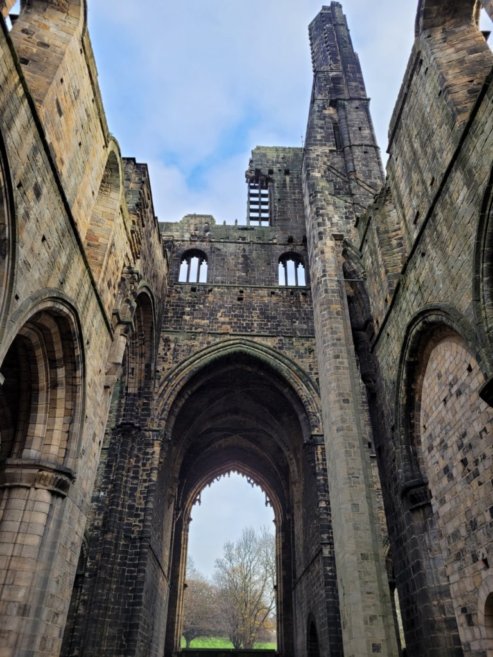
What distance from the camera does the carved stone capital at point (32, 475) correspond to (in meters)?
6.46

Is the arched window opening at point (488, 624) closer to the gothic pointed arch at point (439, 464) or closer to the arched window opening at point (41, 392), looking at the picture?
the gothic pointed arch at point (439, 464)

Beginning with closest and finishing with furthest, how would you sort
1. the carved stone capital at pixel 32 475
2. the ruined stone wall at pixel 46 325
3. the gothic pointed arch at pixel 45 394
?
the ruined stone wall at pixel 46 325 < the carved stone capital at pixel 32 475 < the gothic pointed arch at pixel 45 394

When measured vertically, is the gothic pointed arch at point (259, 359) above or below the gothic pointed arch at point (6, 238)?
above

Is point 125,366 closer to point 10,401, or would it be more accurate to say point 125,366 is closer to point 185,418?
point 185,418

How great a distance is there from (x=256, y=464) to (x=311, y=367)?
28.2ft

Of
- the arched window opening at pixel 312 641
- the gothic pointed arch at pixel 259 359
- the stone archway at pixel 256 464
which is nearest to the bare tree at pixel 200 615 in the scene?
the stone archway at pixel 256 464

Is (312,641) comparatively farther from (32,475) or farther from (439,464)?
(32,475)

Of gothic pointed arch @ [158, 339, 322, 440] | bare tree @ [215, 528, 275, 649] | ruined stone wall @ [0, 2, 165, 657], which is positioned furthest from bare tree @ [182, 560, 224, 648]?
ruined stone wall @ [0, 2, 165, 657]

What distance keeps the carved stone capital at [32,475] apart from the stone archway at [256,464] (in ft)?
23.4

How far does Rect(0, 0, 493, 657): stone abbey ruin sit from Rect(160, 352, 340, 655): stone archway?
251 mm

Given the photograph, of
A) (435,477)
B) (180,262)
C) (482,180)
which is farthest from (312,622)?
(482,180)

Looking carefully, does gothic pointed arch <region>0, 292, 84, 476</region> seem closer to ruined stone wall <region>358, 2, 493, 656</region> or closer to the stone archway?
ruined stone wall <region>358, 2, 493, 656</region>

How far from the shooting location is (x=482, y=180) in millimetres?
4902

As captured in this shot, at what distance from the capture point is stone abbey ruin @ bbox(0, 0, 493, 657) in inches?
209
